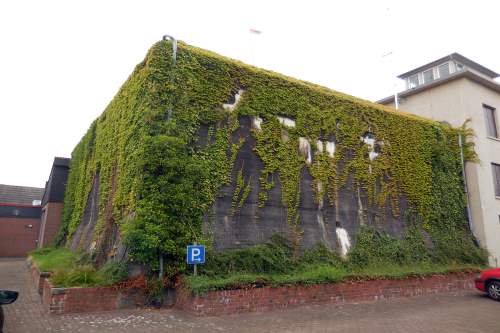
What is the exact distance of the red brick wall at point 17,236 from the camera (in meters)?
27.7

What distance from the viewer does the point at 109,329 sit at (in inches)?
295

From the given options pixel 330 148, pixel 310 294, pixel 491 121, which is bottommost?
pixel 310 294

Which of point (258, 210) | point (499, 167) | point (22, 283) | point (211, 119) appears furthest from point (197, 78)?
point (499, 167)

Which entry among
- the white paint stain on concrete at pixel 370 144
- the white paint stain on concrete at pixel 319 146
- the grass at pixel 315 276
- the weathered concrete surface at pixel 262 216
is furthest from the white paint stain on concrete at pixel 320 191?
the white paint stain on concrete at pixel 370 144

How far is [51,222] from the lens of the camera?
2316 cm

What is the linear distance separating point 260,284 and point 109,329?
3.56m

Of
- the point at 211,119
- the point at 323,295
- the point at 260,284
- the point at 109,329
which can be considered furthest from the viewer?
the point at 211,119

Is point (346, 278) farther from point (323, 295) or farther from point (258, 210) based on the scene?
point (258, 210)

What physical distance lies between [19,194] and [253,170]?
31854mm

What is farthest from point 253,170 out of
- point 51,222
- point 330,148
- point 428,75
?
point 428,75

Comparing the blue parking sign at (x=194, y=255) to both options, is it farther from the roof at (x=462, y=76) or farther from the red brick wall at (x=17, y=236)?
the red brick wall at (x=17, y=236)

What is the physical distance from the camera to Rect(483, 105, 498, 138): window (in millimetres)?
19875

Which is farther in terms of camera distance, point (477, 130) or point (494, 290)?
point (477, 130)

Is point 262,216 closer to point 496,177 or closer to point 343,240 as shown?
point 343,240
